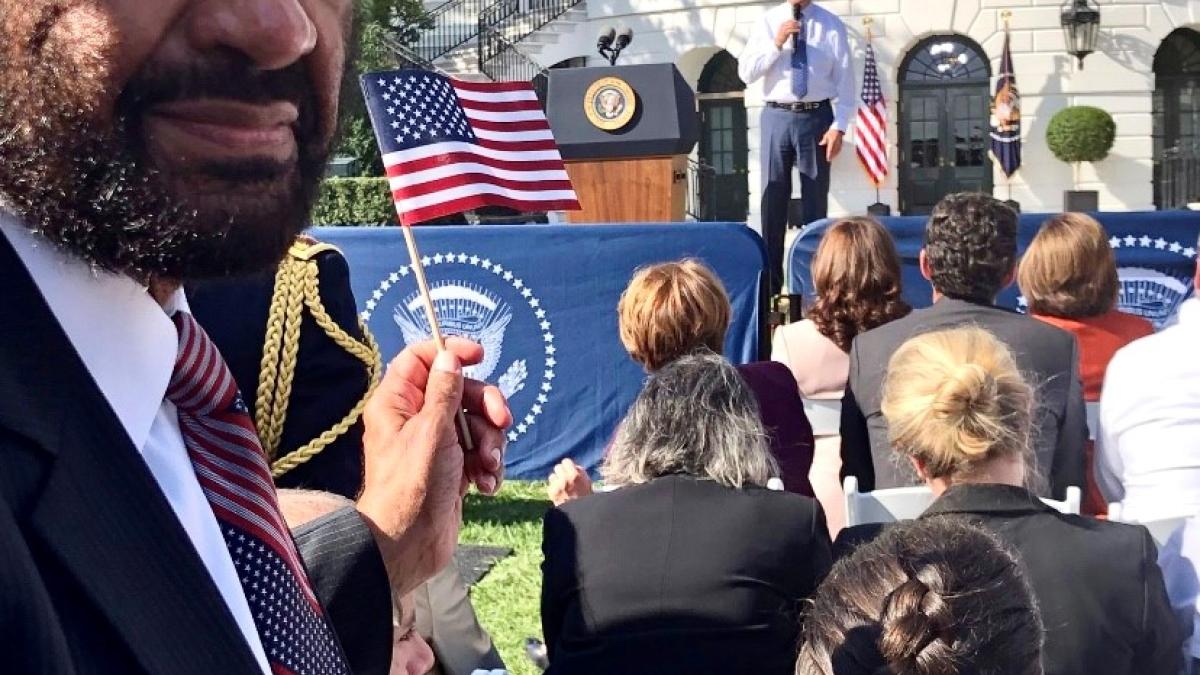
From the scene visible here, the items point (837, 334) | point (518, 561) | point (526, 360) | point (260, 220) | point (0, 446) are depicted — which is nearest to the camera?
point (0, 446)

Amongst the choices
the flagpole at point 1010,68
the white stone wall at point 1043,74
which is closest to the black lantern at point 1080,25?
the white stone wall at point 1043,74

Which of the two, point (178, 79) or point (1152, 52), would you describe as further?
point (1152, 52)

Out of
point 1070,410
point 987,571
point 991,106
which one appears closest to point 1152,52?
point 991,106

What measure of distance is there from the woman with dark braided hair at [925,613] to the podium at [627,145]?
6.69 metres

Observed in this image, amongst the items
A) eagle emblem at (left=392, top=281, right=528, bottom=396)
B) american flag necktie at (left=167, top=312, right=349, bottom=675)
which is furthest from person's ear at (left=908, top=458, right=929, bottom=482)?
eagle emblem at (left=392, top=281, right=528, bottom=396)

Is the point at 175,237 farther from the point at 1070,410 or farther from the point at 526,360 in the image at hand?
the point at 526,360

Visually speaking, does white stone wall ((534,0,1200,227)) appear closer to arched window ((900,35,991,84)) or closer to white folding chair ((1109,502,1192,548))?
arched window ((900,35,991,84))

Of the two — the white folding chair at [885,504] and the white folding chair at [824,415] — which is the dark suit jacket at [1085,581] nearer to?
the white folding chair at [885,504]

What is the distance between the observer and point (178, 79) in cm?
104

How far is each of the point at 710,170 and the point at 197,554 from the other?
22.3 metres

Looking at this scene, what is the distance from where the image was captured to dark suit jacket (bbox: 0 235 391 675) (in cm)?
92

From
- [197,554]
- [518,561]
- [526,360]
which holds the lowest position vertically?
[518,561]

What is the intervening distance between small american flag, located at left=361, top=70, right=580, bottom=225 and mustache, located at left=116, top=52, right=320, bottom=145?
813 millimetres

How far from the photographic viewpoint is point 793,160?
963cm
